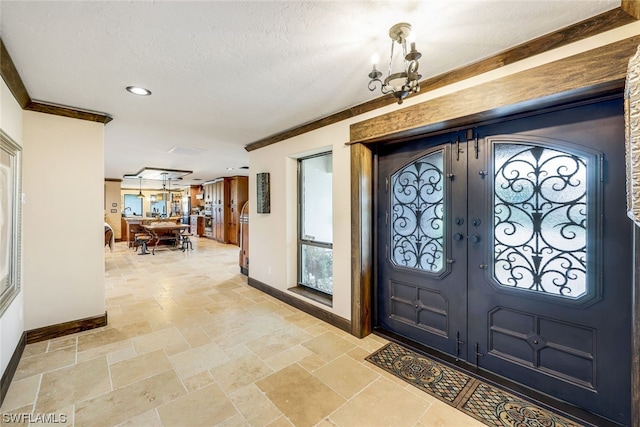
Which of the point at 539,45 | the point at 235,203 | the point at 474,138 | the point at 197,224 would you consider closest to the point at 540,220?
the point at 474,138

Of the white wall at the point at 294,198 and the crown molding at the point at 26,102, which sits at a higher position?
the crown molding at the point at 26,102

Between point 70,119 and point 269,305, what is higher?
point 70,119

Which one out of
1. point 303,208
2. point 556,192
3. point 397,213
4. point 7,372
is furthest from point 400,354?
point 7,372

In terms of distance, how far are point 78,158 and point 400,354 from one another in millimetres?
3874

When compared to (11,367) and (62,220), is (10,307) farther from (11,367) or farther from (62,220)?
(62,220)

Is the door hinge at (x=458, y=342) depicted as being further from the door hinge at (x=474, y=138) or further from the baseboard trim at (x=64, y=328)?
the baseboard trim at (x=64, y=328)

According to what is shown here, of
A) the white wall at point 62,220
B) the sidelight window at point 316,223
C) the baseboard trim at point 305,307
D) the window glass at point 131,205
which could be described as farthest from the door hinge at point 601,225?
the window glass at point 131,205

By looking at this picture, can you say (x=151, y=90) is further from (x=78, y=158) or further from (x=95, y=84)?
(x=78, y=158)

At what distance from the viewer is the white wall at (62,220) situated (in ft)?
8.95

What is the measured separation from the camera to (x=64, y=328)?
2.87 m

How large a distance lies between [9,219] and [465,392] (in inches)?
149

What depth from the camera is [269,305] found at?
3.80 m

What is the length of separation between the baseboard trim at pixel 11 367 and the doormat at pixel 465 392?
2.70 meters

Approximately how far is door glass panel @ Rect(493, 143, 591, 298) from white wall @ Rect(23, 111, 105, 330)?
3969mm
